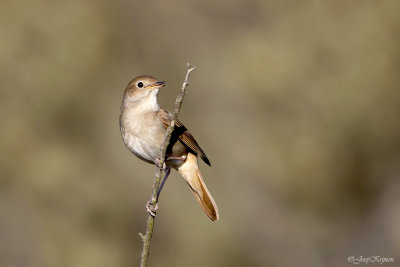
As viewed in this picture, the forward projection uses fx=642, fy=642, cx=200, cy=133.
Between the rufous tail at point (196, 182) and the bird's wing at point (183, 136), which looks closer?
the bird's wing at point (183, 136)

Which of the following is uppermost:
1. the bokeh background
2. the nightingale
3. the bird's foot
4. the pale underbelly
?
the bokeh background

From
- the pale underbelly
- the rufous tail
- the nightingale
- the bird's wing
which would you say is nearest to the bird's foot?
the nightingale

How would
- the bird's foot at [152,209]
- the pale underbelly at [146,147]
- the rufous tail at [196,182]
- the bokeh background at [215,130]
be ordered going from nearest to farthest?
1. the bird's foot at [152,209]
2. the pale underbelly at [146,147]
3. the rufous tail at [196,182]
4. the bokeh background at [215,130]

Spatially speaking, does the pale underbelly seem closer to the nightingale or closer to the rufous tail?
the nightingale

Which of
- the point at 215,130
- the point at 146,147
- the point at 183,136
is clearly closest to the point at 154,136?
the point at 146,147

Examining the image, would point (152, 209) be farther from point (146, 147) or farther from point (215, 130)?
point (215, 130)

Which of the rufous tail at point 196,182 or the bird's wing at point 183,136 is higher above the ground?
the bird's wing at point 183,136

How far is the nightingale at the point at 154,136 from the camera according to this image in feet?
18.2

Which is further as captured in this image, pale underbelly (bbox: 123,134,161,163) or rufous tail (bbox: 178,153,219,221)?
rufous tail (bbox: 178,153,219,221)

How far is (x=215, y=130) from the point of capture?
1484 centimetres

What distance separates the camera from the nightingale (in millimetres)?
5551

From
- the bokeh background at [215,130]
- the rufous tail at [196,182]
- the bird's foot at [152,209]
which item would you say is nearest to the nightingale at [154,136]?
the rufous tail at [196,182]

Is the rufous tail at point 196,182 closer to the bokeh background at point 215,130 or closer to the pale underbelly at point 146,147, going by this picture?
the pale underbelly at point 146,147

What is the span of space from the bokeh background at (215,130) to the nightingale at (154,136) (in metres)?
7.01
